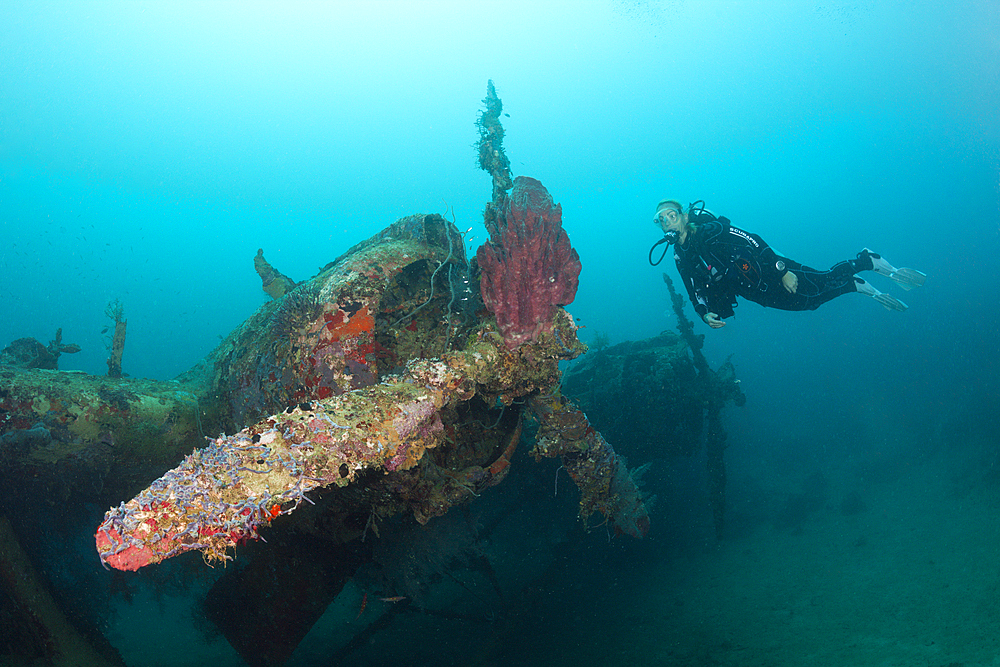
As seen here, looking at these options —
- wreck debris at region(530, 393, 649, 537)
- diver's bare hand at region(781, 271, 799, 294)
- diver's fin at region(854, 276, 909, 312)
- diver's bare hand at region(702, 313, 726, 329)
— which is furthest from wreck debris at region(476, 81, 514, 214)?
diver's fin at region(854, 276, 909, 312)

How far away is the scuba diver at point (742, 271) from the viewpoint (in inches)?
246

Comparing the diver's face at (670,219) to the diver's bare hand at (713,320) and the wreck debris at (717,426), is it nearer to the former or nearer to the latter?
the diver's bare hand at (713,320)

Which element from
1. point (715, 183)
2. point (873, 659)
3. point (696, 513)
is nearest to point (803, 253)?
point (715, 183)

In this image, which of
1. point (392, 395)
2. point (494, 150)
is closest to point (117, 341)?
point (392, 395)

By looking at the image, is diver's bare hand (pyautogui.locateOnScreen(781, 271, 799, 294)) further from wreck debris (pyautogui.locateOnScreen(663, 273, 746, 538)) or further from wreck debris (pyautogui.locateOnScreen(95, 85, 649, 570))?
wreck debris (pyautogui.locateOnScreen(663, 273, 746, 538))

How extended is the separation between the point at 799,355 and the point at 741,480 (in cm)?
4452

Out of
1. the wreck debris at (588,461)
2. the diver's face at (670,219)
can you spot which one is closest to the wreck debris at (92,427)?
the wreck debris at (588,461)

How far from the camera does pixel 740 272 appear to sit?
645cm

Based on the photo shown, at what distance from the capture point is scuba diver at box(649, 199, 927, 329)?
625cm

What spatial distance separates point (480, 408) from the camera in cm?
489

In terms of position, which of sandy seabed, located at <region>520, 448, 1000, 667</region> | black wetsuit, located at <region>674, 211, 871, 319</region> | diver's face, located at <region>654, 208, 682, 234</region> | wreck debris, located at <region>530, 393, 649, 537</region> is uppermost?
diver's face, located at <region>654, 208, 682, 234</region>

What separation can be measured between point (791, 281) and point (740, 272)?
0.72 m

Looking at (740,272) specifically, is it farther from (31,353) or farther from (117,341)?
(31,353)

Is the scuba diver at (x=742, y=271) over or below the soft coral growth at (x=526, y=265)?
over
